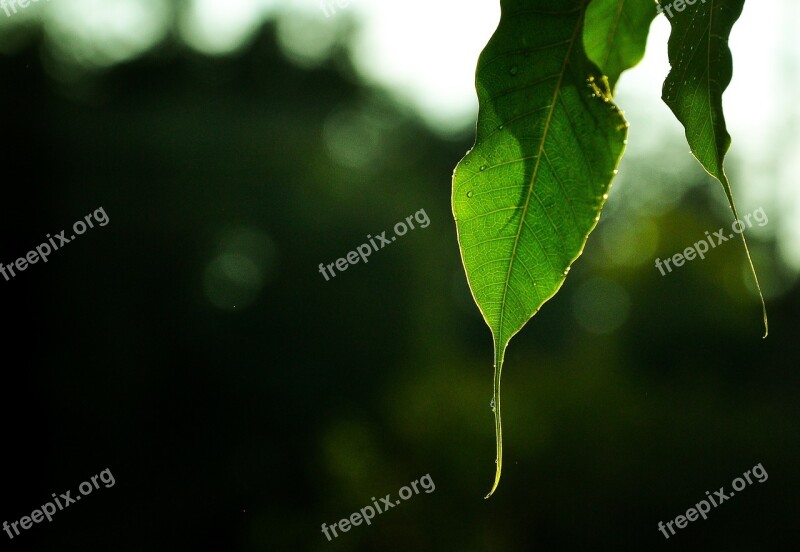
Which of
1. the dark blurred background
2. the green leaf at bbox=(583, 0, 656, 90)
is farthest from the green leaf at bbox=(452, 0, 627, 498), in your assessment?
the dark blurred background

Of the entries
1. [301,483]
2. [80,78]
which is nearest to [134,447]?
[301,483]

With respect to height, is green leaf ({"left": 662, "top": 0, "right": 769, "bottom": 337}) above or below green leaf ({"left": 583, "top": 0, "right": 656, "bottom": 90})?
below

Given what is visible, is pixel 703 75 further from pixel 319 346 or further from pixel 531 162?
pixel 319 346

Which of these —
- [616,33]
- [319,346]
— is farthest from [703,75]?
[319,346]

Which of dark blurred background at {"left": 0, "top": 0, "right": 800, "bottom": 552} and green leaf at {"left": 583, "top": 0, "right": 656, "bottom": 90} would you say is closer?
green leaf at {"left": 583, "top": 0, "right": 656, "bottom": 90}

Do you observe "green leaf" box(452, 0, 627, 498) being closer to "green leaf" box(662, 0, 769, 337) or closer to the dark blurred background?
"green leaf" box(662, 0, 769, 337)

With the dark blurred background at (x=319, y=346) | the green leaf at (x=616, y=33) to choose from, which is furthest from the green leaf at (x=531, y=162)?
the dark blurred background at (x=319, y=346)
